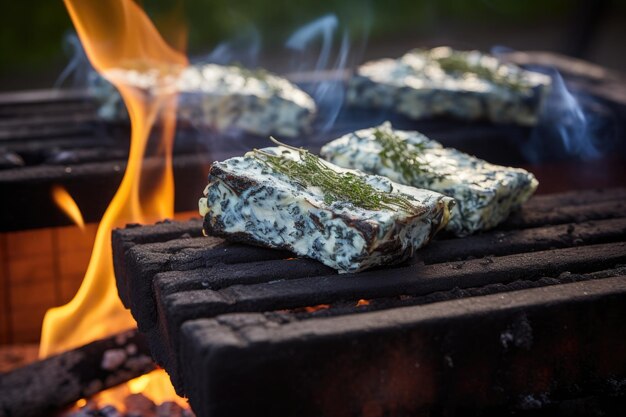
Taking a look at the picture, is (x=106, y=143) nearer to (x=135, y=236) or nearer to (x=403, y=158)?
(x=135, y=236)

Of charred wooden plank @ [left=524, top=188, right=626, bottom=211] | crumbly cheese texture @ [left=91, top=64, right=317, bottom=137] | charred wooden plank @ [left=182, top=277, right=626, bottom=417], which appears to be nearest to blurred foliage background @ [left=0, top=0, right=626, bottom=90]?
crumbly cheese texture @ [left=91, top=64, right=317, bottom=137]

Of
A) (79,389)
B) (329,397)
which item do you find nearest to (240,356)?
(329,397)

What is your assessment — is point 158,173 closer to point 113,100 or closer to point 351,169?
point 113,100

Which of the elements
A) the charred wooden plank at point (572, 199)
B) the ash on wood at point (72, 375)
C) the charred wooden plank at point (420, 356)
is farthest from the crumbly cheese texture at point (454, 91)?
the charred wooden plank at point (420, 356)

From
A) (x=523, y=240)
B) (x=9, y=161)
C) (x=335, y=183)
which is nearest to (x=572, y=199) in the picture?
(x=523, y=240)

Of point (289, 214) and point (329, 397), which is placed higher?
point (289, 214)

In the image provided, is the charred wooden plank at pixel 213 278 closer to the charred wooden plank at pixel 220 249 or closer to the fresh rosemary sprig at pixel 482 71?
the charred wooden plank at pixel 220 249

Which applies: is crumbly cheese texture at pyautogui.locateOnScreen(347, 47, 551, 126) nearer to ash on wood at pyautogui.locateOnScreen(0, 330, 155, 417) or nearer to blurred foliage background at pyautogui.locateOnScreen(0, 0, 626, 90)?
ash on wood at pyautogui.locateOnScreen(0, 330, 155, 417)
